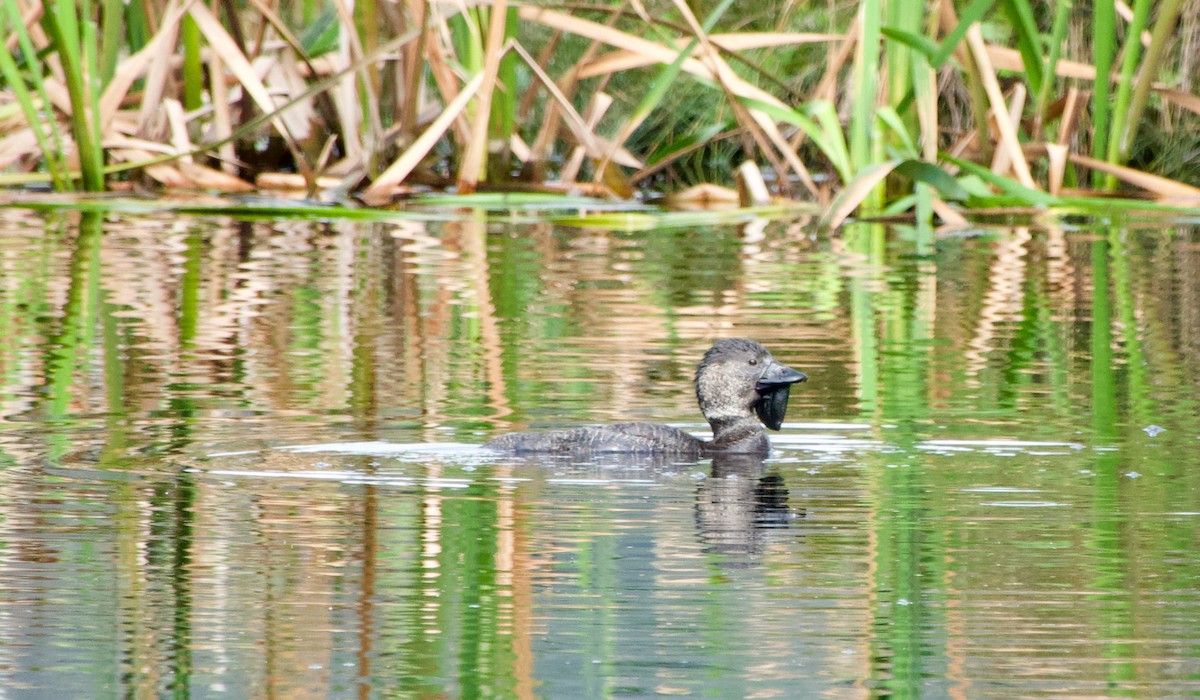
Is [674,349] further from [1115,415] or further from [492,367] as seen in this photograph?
[1115,415]

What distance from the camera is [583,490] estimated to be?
4.90 metres

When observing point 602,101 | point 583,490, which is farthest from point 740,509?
point 602,101

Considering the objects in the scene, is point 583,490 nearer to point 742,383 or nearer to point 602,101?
point 742,383

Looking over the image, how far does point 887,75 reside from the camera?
11.1 metres

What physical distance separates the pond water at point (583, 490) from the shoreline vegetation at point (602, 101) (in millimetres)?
1493

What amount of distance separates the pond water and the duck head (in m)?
0.14

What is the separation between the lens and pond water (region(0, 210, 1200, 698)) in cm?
336

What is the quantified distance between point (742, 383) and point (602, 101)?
6.36 metres

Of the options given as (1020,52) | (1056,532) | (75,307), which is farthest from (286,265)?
(1056,532)

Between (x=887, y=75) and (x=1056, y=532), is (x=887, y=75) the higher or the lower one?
Result: the higher one

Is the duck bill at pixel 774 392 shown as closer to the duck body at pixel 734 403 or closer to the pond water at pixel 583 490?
the duck body at pixel 734 403

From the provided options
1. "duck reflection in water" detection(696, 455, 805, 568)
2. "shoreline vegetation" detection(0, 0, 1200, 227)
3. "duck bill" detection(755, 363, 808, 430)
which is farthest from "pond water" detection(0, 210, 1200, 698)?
"shoreline vegetation" detection(0, 0, 1200, 227)

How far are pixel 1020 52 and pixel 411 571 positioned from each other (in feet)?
26.2

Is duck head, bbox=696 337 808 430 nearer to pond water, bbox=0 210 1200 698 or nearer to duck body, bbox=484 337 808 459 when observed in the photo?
duck body, bbox=484 337 808 459
